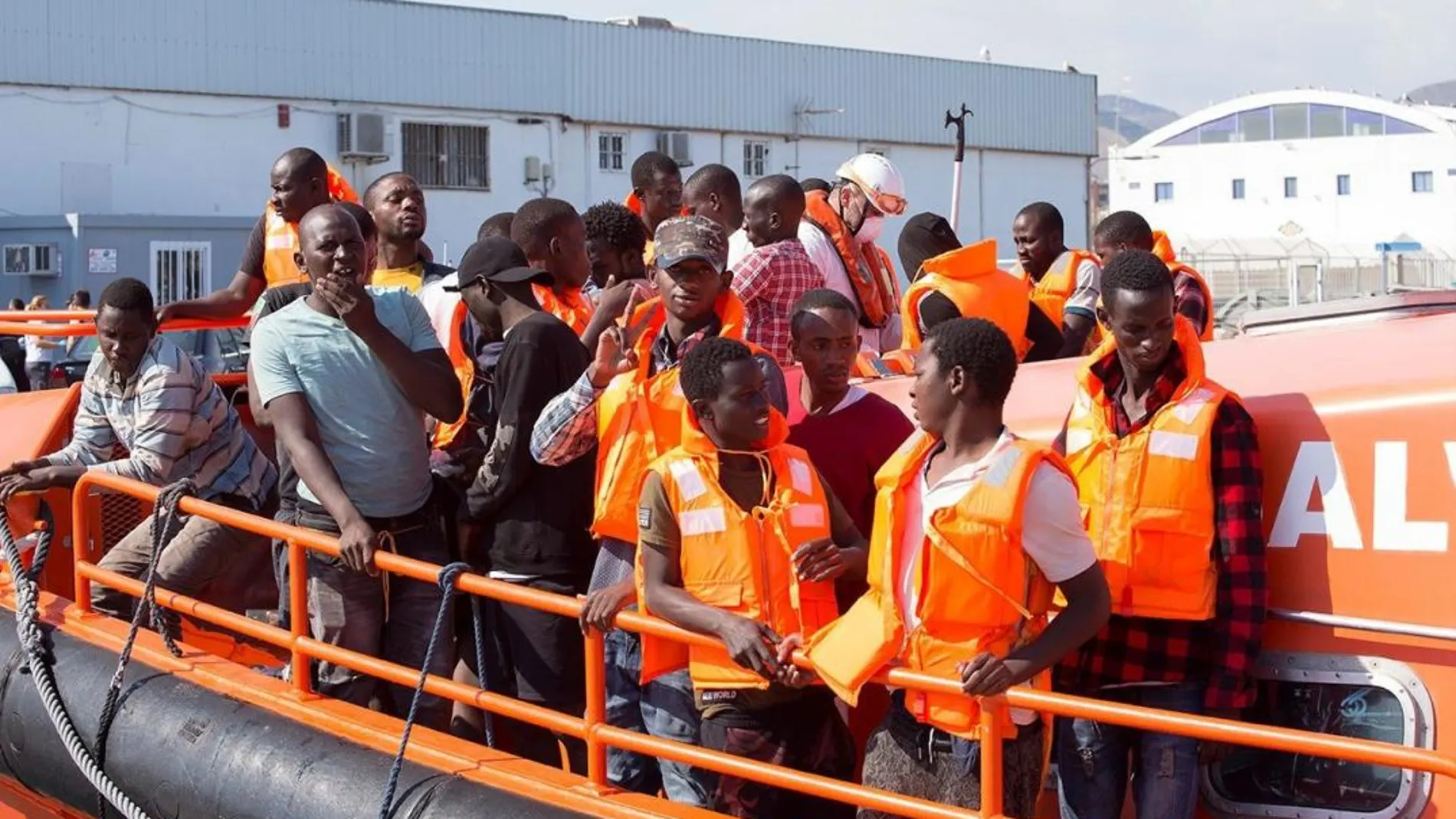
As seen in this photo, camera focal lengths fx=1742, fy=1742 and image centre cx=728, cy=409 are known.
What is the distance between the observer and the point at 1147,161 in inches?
2436

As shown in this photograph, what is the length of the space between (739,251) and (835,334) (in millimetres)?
1984

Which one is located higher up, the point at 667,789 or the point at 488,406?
the point at 488,406

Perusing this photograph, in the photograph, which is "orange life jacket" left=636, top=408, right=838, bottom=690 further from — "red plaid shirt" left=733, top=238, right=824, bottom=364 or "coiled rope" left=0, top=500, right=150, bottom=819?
"coiled rope" left=0, top=500, right=150, bottom=819

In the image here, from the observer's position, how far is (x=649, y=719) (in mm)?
4246

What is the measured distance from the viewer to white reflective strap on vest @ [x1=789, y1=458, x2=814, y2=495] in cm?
390

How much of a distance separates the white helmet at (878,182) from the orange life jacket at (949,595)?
293 cm

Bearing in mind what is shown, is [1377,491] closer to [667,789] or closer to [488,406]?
[667,789]

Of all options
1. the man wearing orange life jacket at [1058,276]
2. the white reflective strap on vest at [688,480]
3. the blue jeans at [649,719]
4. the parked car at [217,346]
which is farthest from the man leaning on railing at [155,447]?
the parked car at [217,346]

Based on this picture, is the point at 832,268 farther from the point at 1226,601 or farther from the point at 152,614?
the point at 1226,601

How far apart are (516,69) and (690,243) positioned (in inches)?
1158

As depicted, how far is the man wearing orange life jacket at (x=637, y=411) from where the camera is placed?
4.32 metres

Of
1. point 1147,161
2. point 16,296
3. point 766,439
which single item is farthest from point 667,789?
point 1147,161

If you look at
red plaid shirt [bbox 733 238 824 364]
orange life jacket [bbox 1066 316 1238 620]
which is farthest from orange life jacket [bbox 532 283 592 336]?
orange life jacket [bbox 1066 316 1238 620]

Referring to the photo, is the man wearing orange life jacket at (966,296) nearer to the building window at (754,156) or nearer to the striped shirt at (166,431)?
the striped shirt at (166,431)
